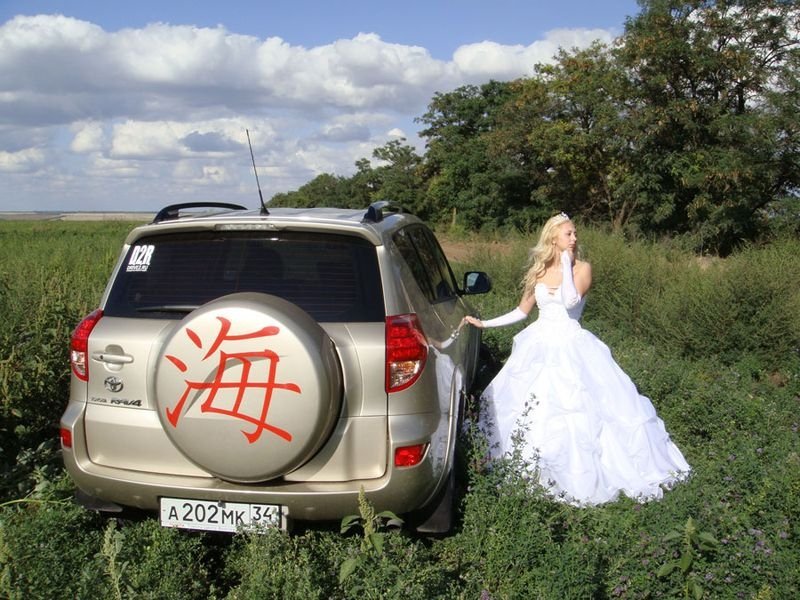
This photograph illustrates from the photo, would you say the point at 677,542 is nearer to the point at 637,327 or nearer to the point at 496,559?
the point at 496,559

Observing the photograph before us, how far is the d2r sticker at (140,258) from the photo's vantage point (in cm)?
363

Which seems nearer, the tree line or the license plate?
the license plate

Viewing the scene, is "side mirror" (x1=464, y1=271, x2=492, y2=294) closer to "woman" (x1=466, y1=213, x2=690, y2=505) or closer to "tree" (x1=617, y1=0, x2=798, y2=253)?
"woman" (x1=466, y1=213, x2=690, y2=505)

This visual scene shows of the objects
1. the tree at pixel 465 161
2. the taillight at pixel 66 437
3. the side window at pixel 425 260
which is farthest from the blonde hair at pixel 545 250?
the tree at pixel 465 161

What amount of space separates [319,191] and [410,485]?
99.7 metres

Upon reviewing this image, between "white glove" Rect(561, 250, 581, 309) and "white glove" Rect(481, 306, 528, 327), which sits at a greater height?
"white glove" Rect(561, 250, 581, 309)

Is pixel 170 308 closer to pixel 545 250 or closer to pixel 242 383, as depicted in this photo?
pixel 242 383

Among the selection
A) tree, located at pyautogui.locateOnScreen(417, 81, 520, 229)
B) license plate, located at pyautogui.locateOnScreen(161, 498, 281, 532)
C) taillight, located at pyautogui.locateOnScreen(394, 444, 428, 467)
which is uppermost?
taillight, located at pyautogui.locateOnScreen(394, 444, 428, 467)

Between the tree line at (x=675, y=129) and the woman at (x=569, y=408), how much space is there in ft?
38.4

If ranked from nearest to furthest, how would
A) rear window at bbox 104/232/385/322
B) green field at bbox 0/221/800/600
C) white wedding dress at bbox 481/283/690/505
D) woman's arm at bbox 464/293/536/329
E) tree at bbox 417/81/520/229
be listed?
green field at bbox 0/221/800/600
rear window at bbox 104/232/385/322
white wedding dress at bbox 481/283/690/505
woman's arm at bbox 464/293/536/329
tree at bbox 417/81/520/229

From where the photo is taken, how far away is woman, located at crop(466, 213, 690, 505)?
4609 millimetres

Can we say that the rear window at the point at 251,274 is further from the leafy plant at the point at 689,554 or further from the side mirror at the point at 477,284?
the side mirror at the point at 477,284

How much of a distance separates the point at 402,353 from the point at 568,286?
254cm

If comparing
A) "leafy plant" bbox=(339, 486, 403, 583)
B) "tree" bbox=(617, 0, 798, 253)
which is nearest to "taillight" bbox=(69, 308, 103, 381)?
"leafy plant" bbox=(339, 486, 403, 583)
